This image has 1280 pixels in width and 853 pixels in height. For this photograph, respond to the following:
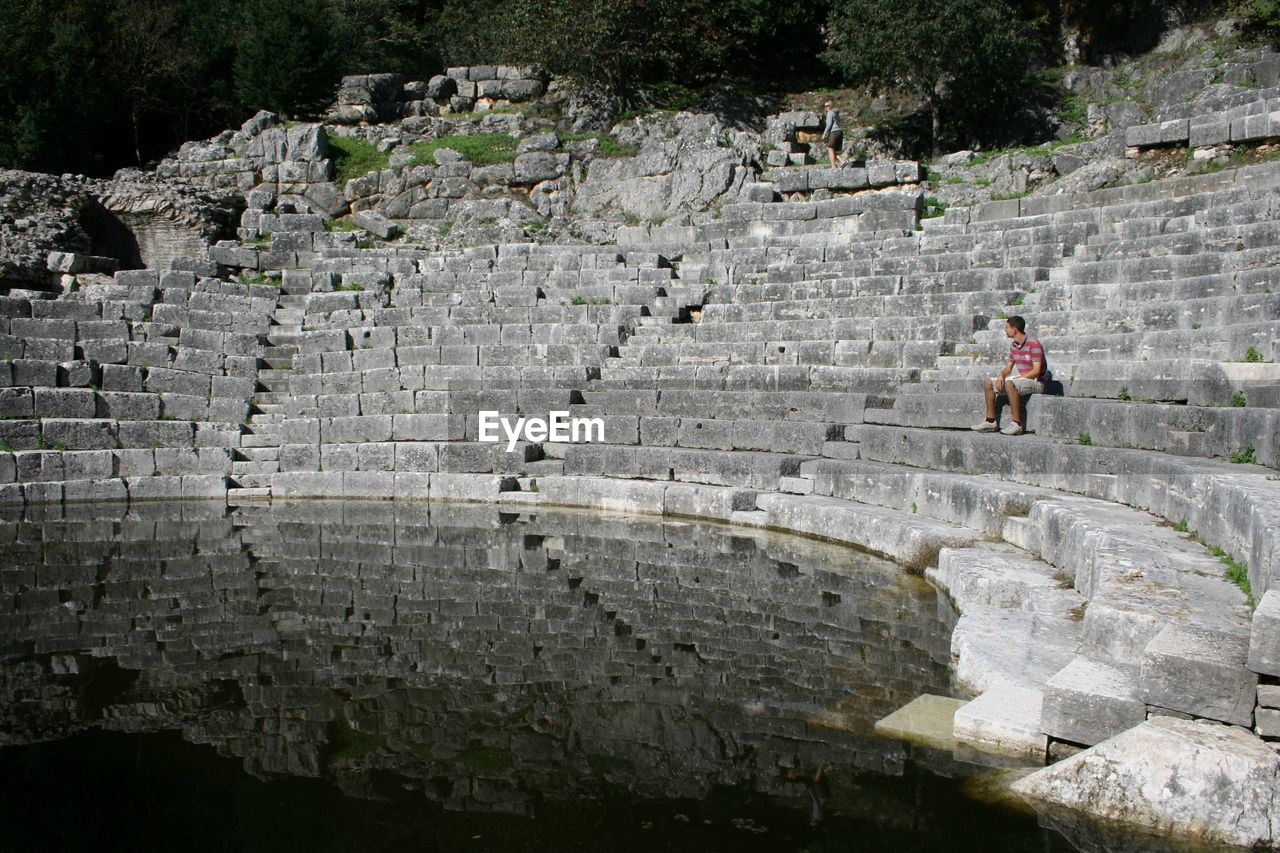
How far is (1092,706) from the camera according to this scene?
4234mm

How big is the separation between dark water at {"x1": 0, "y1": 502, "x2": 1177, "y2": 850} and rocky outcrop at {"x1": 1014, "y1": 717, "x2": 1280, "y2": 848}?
0.88ft

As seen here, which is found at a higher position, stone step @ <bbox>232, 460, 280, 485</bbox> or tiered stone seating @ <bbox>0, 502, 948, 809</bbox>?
stone step @ <bbox>232, 460, 280, 485</bbox>

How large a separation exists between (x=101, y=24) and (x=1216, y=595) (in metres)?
26.3

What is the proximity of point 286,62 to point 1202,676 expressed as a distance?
21626mm

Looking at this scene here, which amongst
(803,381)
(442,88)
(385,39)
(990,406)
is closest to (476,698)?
(990,406)

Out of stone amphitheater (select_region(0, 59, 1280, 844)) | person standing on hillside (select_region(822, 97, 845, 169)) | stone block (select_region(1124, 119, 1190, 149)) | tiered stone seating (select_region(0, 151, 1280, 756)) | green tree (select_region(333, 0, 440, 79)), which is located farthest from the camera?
green tree (select_region(333, 0, 440, 79))

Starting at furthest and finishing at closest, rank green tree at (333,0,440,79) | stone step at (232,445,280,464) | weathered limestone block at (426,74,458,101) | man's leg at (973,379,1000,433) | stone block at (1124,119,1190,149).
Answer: green tree at (333,0,440,79) < weathered limestone block at (426,74,458,101) < stone block at (1124,119,1190,149) < stone step at (232,445,280,464) < man's leg at (973,379,1000,433)

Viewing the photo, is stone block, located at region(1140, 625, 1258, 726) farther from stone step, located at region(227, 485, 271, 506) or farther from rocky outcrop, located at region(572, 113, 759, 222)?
rocky outcrop, located at region(572, 113, 759, 222)

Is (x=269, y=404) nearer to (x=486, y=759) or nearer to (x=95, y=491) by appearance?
(x=95, y=491)

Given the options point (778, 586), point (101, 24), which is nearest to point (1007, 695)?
point (778, 586)

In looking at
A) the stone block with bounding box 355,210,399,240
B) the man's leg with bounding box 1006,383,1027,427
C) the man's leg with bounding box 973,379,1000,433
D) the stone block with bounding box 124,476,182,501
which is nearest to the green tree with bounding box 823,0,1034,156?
the stone block with bounding box 355,210,399,240

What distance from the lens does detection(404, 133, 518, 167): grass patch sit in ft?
61.5

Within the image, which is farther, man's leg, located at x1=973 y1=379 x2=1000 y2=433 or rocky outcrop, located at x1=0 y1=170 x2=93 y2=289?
rocky outcrop, located at x1=0 y1=170 x2=93 y2=289

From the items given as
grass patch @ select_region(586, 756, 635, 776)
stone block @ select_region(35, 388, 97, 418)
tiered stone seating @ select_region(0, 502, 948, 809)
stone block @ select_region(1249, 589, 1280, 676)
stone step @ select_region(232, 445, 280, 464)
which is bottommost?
grass patch @ select_region(586, 756, 635, 776)
